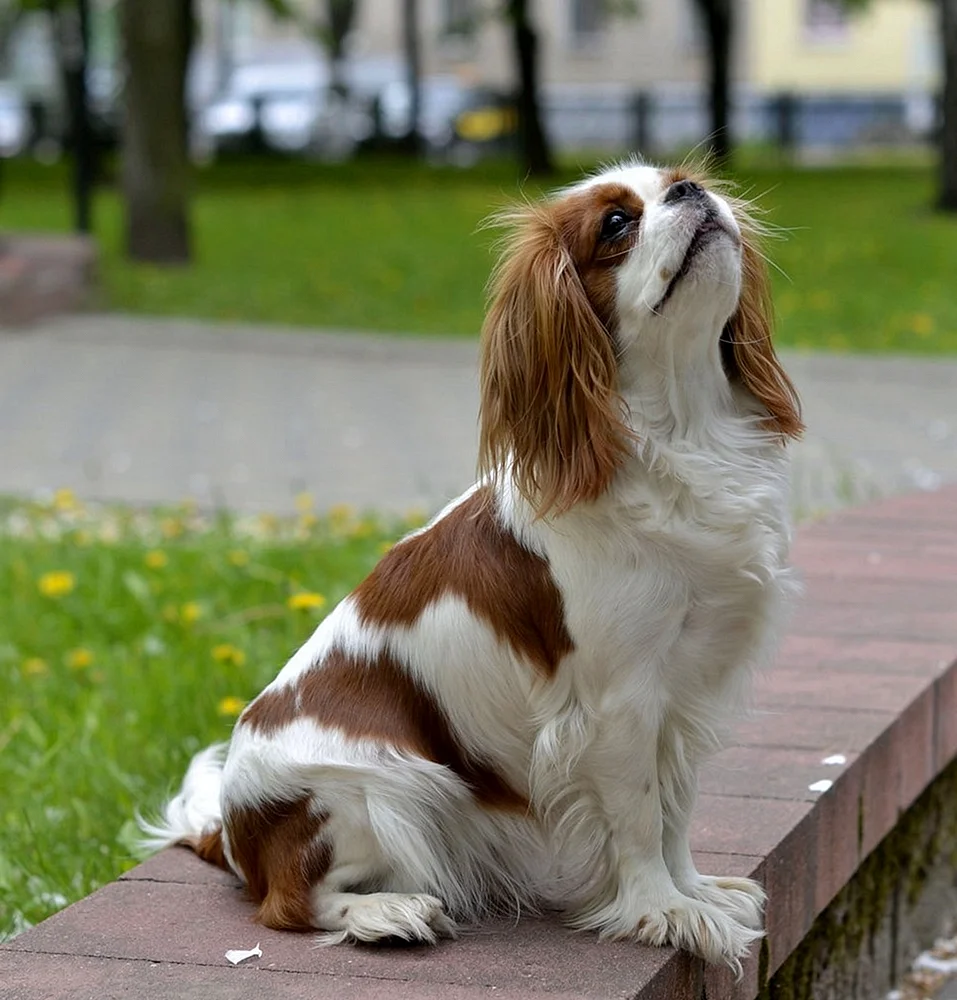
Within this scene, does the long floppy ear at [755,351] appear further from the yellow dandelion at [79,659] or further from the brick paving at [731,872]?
the yellow dandelion at [79,659]

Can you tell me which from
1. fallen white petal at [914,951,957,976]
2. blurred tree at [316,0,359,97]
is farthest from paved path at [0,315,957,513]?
blurred tree at [316,0,359,97]

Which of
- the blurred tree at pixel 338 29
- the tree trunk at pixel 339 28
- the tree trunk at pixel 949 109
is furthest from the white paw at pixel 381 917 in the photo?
the tree trunk at pixel 339 28

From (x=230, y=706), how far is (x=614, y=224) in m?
2.24

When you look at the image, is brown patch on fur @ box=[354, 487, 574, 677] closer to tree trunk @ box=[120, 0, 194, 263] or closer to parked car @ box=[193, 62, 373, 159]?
tree trunk @ box=[120, 0, 194, 263]

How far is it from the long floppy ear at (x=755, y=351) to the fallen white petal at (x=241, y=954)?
1155mm

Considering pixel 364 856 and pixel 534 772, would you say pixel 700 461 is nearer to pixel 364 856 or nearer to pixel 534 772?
pixel 534 772

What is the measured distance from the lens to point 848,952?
12.7ft

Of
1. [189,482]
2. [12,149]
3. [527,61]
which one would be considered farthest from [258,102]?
[189,482]

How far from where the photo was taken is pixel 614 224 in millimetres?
2723

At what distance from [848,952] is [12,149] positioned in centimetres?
3939

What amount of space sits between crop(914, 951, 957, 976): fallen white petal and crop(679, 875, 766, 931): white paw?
4.97 ft

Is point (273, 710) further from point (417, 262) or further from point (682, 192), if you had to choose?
point (417, 262)

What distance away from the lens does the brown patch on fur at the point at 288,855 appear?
2.85 metres

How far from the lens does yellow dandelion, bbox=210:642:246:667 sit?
486cm
